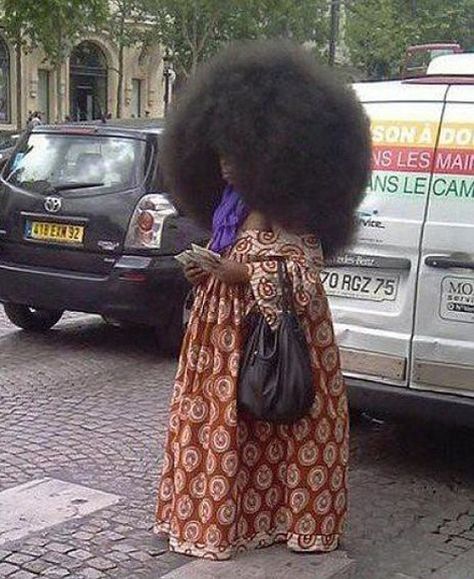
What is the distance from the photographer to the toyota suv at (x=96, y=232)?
7.54 m

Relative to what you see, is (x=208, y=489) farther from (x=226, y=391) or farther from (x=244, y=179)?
(x=244, y=179)

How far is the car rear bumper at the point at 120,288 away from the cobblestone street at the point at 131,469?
0.39m

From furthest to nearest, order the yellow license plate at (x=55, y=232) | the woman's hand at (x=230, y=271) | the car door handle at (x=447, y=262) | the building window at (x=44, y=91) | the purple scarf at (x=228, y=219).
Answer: the building window at (x=44, y=91) → the yellow license plate at (x=55, y=232) → the car door handle at (x=447, y=262) → the purple scarf at (x=228, y=219) → the woman's hand at (x=230, y=271)

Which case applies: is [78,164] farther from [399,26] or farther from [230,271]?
[399,26]

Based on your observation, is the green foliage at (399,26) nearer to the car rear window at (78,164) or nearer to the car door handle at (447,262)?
the car rear window at (78,164)

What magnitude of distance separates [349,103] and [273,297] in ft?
2.55

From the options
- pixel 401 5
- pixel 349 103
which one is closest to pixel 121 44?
pixel 401 5

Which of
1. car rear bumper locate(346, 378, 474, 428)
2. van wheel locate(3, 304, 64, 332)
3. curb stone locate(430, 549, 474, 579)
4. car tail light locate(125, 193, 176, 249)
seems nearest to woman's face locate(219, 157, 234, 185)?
car rear bumper locate(346, 378, 474, 428)

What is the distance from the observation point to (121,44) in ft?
131

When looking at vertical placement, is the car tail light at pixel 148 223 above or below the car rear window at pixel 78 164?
below

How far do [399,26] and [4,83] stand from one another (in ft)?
49.3

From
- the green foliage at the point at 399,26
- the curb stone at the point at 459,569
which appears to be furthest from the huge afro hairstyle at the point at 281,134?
the green foliage at the point at 399,26

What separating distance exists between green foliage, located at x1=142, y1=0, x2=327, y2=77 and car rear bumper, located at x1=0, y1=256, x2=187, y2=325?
26.5 metres

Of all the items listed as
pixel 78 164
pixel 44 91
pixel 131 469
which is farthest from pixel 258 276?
pixel 44 91
